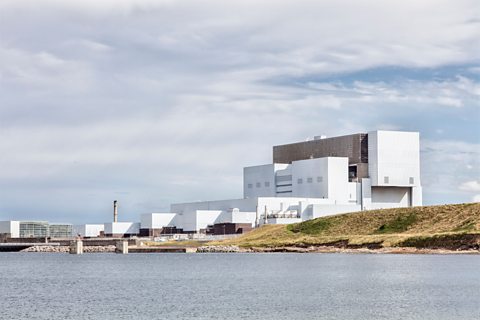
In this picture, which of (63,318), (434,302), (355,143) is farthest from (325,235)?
(63,318)

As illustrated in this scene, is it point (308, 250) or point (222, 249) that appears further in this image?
point (222, 249)

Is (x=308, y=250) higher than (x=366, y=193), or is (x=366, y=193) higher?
(x=366, y=193)

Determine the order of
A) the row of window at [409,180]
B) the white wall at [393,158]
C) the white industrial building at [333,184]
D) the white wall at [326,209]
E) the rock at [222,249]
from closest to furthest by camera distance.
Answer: the rock at [222,249]
the white wall at [326,209]
the white industrial building at [333,184]
the white wall at [393,158]
the row of window at [409,180]

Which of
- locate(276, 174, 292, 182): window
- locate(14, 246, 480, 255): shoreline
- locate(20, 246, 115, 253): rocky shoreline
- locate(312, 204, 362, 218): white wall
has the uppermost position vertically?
locate(276, 174, 292, 182): window

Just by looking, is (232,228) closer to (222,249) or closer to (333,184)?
(222,249)

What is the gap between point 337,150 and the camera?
178 m

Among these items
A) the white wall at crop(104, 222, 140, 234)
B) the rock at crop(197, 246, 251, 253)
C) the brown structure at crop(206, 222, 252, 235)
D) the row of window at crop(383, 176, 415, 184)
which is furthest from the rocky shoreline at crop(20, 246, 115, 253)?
the row of window at crop(383, 176, 415, 184)

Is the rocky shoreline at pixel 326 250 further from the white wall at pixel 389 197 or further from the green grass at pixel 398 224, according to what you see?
the white wall at pixel 389 197

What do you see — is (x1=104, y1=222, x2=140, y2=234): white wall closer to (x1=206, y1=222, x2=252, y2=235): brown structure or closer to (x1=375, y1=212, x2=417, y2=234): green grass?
(x1=206, y1=222, x2=252, y2=235): brown structure

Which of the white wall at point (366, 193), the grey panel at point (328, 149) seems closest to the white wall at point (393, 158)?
the white wall at point (366, 193)

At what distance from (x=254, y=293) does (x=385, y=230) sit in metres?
83.8

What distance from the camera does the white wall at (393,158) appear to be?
16988 centimetres

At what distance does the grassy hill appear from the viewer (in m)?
125

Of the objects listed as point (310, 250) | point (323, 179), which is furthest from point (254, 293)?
point (323, 179)
